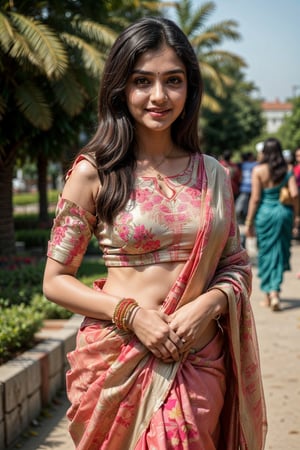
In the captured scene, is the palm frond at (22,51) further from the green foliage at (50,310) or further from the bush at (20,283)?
the green foliage at (50,310)

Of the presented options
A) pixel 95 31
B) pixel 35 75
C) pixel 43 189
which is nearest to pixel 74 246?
pixel 35 75

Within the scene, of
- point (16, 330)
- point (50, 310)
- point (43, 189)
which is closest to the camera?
point (16, 330)

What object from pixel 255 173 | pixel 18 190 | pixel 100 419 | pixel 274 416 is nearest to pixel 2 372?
pixel 274 416

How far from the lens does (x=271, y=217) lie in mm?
8875

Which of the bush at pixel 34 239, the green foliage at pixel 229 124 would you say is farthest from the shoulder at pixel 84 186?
the green foliage at pixel 229 124

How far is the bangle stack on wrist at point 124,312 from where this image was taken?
7.73 ft

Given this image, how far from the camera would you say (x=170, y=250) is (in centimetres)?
245

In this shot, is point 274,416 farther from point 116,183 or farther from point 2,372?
point 116,183

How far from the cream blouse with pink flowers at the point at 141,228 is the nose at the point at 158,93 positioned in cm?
26

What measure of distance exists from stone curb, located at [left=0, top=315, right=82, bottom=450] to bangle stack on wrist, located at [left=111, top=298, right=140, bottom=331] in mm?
2101

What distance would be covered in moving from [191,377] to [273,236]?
6719mm

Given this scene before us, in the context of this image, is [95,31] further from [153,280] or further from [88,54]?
[153,280]

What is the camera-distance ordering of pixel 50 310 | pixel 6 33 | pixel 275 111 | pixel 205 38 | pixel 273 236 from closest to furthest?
1. pixel 50 310
2. pixel 273 236
3. pixel 6 33
4. pixel 205 38
5. pixel 275 111

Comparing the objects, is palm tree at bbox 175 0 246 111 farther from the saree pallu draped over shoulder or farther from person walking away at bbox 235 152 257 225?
the saree pallu draped over shoulder
